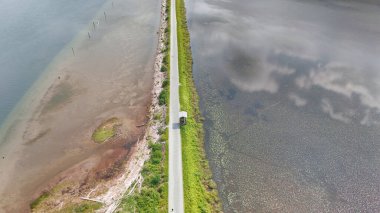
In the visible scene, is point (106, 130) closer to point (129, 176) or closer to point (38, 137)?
point (38, 137)

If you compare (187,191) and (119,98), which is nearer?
(187,191)

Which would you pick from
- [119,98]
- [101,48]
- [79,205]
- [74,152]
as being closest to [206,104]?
[119,98]

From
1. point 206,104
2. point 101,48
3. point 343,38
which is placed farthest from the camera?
point 101,48

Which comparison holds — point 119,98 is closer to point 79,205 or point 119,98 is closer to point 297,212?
point 79,205

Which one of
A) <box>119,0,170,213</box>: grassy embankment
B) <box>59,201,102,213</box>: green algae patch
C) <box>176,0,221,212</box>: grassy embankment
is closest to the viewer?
<box>119,0,170,213</box>: grassy embankment

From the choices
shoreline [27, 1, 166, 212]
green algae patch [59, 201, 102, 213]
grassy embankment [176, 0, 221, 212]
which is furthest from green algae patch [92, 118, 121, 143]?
green algae patch [59, 201, 102, 213]

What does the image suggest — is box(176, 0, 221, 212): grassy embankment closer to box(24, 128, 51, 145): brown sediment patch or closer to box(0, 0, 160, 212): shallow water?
box(0, 0, 160, 212): shallow water
